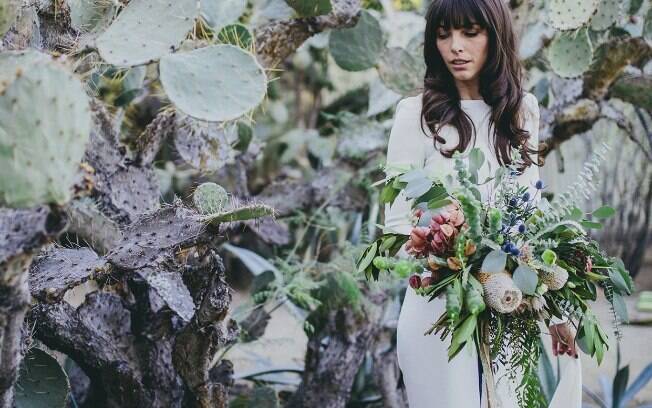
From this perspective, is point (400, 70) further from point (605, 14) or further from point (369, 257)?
point (369, 257)

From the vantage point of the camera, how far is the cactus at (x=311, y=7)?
265cm

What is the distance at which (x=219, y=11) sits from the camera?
2.87m

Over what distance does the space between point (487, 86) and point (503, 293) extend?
68cm

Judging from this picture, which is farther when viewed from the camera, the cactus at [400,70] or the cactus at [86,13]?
the cactus at [400,70]

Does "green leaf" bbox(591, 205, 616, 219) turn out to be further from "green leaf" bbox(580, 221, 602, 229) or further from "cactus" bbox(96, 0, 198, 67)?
"cactus" bbox(96, 0, 198, 67)

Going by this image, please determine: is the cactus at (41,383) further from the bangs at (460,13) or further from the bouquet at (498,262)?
the bangs at (460,13)

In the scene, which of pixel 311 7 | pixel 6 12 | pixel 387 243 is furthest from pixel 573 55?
pixel 6 12

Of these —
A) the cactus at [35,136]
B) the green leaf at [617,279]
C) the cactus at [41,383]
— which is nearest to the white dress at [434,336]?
the green leaf at [617,279]

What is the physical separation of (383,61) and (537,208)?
1.63 metres

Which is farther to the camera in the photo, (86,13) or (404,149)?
(86,13)

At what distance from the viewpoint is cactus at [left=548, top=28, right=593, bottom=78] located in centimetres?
303

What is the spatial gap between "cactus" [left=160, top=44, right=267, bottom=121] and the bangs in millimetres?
491

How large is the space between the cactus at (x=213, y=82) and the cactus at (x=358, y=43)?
1.37 metres

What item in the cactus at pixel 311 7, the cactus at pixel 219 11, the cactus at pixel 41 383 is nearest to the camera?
the cactus at pixel 41 383
